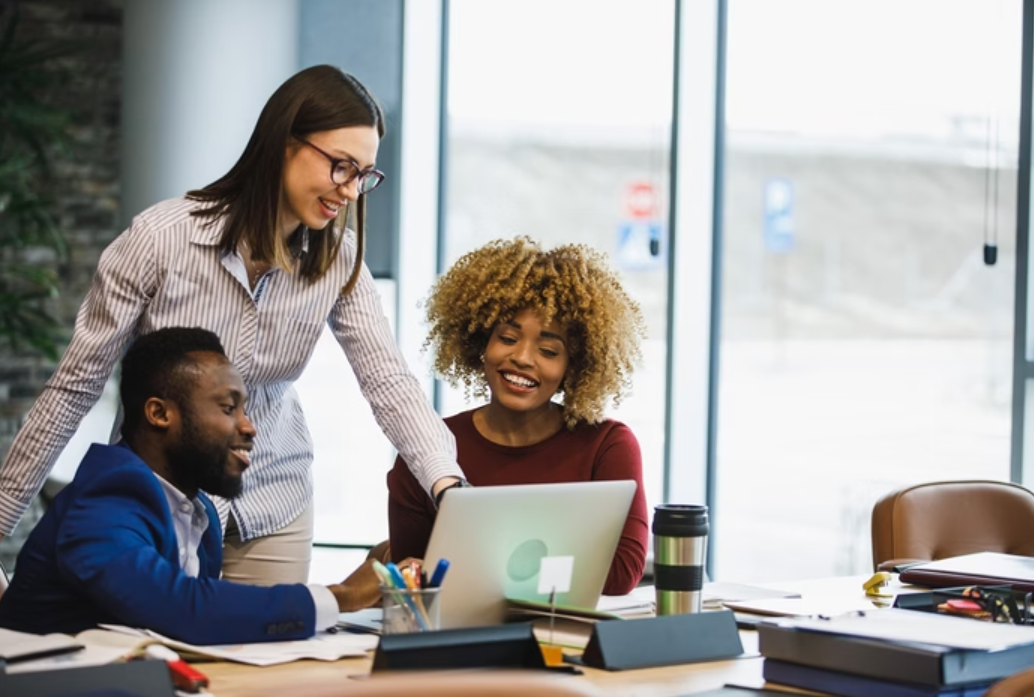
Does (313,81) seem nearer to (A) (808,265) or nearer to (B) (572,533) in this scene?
(B) (572,533)

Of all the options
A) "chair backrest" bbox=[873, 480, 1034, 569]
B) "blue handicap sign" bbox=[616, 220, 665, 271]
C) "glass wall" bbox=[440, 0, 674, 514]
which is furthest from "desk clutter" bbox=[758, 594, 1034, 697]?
"blue handicap sign" bbox=[616, 220, 665, 271]

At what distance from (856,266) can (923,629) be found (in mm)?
2983

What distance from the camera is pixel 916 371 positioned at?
14.6ft

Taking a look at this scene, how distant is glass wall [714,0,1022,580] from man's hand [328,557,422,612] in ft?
8.55

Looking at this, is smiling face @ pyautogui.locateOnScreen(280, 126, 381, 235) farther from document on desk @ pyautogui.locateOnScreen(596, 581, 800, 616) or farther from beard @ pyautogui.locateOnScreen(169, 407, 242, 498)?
document on desk @ pyautogui.locateOnScreen(596, 581, 800, 616)

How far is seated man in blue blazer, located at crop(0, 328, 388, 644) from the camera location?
5.95ft

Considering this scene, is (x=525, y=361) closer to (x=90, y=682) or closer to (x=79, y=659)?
(x=79, y=659)

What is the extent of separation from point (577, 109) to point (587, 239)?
46cm

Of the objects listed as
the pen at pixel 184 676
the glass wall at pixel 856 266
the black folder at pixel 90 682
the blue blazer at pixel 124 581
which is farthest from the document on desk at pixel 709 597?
the glass wall at pixel 856 266

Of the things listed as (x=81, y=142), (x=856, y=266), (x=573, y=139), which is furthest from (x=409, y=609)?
(x=81, y=142)

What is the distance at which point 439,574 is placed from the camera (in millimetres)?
1800

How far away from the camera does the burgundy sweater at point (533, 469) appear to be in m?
2.53

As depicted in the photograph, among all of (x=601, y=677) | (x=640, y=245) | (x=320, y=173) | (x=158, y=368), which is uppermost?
(x=640, y=245)

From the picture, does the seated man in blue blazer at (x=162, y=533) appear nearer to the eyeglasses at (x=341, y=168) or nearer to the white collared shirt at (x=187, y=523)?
the white collared shirt at (x=187, y=523)
